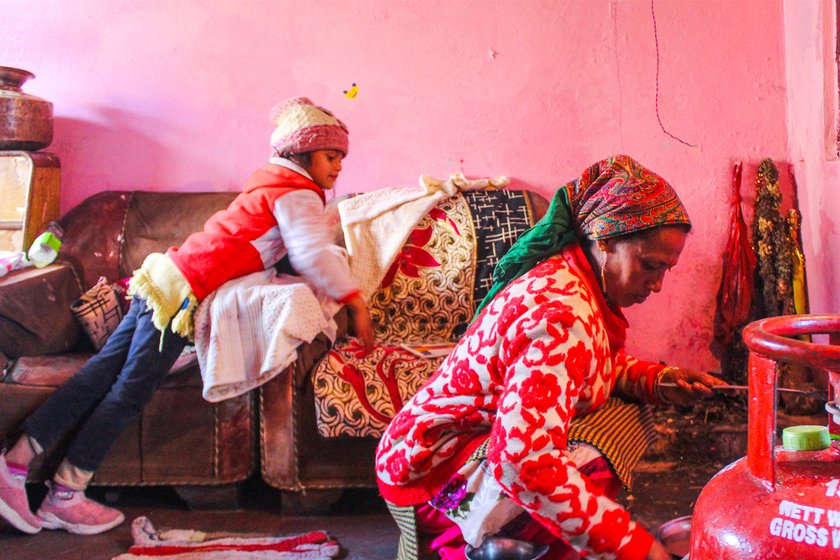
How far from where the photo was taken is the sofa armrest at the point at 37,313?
305 cm

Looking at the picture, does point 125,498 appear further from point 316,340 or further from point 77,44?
point 77,44

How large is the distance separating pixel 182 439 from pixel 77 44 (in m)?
1.91

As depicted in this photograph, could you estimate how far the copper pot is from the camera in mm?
3539

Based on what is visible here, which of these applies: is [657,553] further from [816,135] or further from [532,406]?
[816,135]

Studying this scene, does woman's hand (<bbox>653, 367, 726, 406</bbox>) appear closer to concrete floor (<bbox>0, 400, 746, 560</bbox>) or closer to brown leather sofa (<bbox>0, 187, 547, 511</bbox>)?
concrete floor (<bbox>0, 400, 746, 560</bbox>)

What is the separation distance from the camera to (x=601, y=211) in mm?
1587

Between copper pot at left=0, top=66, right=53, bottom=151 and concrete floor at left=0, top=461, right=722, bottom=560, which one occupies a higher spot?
copper pot at left=0, top=66, right=53, bottom=151

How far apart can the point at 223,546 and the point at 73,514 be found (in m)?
0.54

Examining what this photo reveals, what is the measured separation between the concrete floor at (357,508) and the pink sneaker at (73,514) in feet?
0.09

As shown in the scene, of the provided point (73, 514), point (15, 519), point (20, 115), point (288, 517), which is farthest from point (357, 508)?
point (20, 115)

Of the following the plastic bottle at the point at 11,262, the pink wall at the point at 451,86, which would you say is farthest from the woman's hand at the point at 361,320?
the plastic bottle at the point at 11,262

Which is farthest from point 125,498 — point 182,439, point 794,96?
point 794,96

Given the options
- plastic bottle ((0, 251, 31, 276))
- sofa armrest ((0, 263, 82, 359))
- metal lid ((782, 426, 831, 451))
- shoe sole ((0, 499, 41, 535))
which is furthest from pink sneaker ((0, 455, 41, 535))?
metal lid ((782, 426, 831, 451))

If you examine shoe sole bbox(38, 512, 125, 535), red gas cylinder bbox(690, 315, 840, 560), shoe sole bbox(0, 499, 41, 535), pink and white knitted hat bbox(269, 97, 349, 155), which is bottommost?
shoe sole bbox(38, 512, 125, 535)
